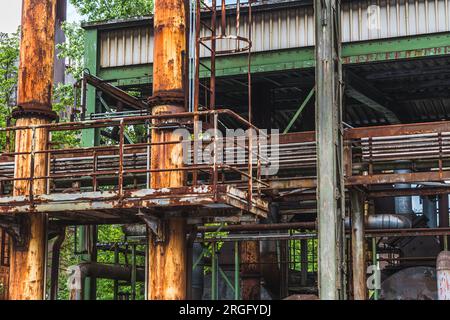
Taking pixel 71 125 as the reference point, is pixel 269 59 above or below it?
above

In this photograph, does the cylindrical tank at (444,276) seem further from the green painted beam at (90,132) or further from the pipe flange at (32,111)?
the pipe flange at (32,111)

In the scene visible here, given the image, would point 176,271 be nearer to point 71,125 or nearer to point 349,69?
point 71,125

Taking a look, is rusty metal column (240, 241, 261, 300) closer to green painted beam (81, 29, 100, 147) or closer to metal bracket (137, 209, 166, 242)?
green painted beam (81, 29, 100, 147)

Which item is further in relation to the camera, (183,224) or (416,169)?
(416,169)

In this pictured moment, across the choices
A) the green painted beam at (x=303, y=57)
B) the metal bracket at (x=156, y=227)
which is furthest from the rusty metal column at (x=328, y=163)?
the metal bracket at (x=156, y=227)

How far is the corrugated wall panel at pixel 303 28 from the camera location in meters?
18.0

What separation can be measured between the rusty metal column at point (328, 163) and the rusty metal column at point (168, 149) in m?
2.71

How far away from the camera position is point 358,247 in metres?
16.9

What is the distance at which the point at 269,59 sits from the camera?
758 inches

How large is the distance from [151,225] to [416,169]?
6282 mm

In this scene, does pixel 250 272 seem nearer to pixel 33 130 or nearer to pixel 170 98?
pixel 170 98

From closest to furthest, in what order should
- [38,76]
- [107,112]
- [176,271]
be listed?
[176,271], [38,76], [107,112]
